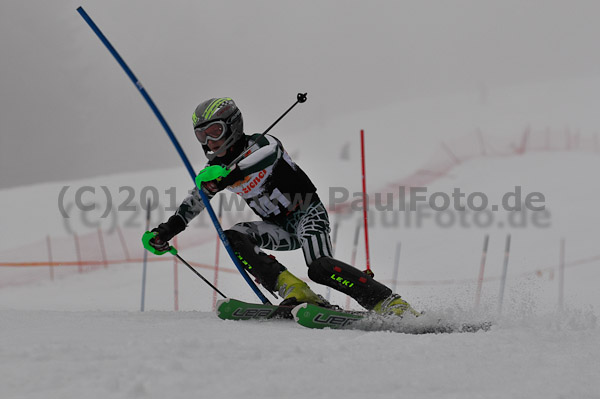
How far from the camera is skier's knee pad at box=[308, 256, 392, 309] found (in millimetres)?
3768

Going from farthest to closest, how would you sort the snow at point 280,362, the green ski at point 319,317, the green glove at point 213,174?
1. the green glove at point 213,174
2. the green ski at point 319,317
3. the snow at point 280,362

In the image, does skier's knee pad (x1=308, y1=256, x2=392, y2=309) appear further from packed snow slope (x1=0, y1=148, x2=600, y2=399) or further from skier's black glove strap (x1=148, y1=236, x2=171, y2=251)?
skier's black glove strap (x1=148, y1=236, x2=171, y2=251)

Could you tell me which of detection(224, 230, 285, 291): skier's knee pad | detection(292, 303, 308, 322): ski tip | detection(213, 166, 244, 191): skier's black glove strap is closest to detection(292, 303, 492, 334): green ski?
detection(292, 303, 308, 322): ski tip

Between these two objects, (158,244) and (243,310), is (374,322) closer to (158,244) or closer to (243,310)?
(243,310)

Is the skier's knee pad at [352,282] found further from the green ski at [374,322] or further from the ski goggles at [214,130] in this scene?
the ski goggles at [214,130]

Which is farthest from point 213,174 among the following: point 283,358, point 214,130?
point 283,358

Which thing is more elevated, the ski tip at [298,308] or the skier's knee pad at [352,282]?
the skier's knee pad at [352,282]

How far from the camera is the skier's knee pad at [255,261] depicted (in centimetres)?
391

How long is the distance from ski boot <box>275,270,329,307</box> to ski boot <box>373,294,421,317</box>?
332 mm

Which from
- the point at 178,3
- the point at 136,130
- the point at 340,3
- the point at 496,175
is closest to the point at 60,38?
the point at 136,130

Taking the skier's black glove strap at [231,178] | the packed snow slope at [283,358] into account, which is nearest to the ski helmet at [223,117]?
the skier's black glove strap at [231,178]

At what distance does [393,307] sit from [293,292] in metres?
0.60

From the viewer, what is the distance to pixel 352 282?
3.77 metres

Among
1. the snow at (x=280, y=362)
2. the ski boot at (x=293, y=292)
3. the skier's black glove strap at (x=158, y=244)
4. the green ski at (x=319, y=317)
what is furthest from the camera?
the skier's black glove strap at (x=158, y=244)
